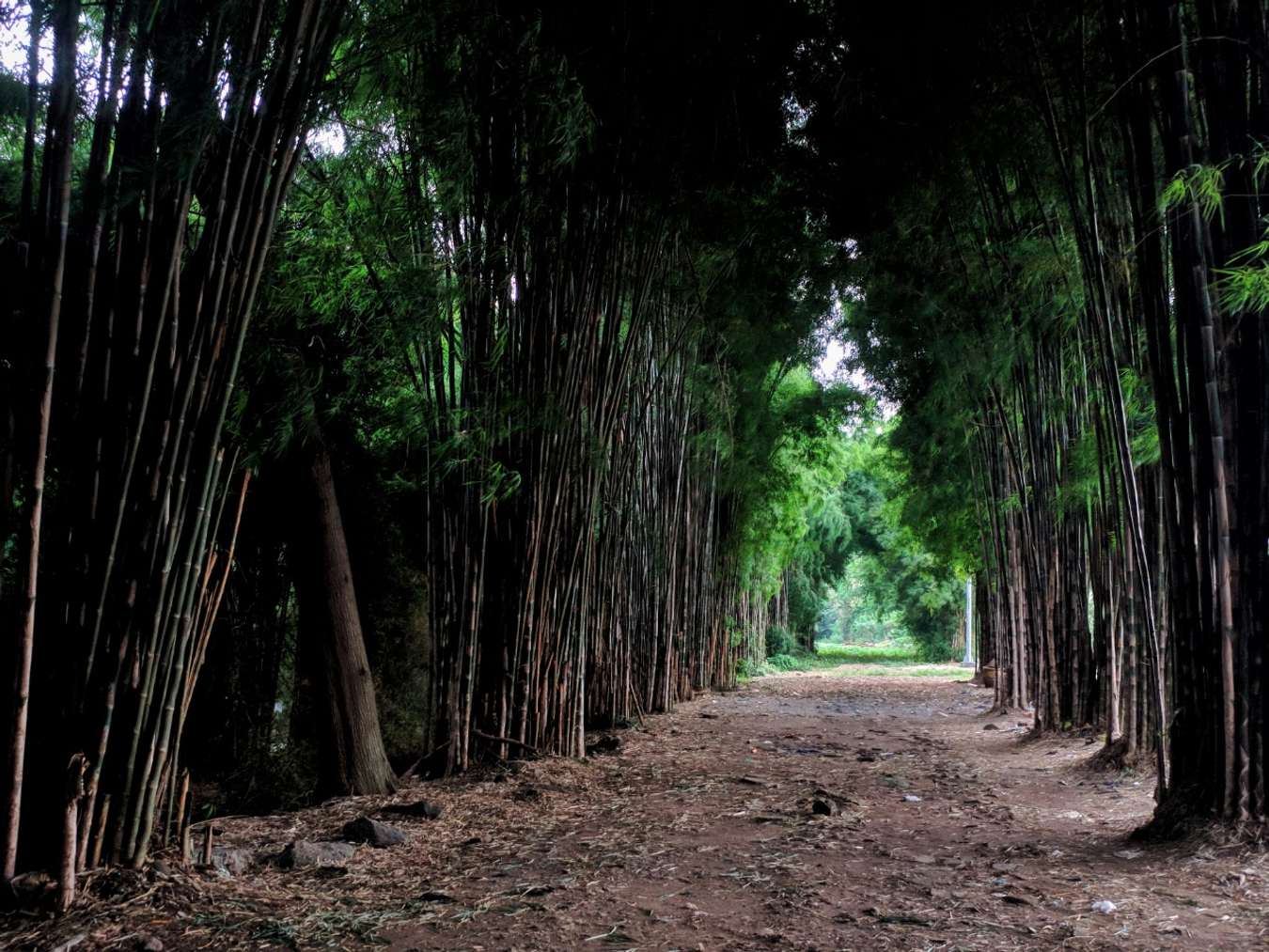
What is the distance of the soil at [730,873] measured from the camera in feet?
6.57

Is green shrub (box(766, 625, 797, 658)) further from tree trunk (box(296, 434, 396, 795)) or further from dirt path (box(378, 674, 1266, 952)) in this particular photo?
tree trunk (box(296, 434, 396, 795))

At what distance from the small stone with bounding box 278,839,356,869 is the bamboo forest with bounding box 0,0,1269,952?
21 millimetres

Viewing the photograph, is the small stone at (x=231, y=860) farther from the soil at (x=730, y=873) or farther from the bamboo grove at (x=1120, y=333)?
the bamboo grove at (x=1120, y=333)

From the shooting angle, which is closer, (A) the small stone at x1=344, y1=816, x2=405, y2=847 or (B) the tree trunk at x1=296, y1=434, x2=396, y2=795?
(A) the small stone at x1=344, y1=816, x2=405, y2=847

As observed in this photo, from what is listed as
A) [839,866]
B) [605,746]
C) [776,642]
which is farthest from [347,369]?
[776,642]

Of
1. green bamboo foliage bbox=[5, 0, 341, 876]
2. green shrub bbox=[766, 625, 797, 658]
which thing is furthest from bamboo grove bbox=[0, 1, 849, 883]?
green shrub bbox=[766, 625, 797, 658]

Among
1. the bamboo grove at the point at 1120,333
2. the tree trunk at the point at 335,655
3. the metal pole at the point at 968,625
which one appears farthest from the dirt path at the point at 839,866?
the metal pole at the point at 968,625

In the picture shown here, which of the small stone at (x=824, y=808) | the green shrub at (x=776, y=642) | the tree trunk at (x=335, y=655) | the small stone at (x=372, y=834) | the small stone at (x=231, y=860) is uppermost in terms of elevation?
the tree trunk at (x=335, y=655)

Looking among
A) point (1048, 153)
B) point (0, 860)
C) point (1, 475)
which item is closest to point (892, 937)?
point (0, 860)

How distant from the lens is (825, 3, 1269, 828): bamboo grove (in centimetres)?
262

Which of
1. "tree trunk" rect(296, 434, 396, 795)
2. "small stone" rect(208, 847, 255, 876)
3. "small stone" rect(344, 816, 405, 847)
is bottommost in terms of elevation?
"small stone" rect(344, 816, 405, 847)

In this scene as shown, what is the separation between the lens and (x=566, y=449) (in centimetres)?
404

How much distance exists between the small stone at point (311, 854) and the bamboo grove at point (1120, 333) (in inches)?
95.3

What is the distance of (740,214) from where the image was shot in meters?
4.80
